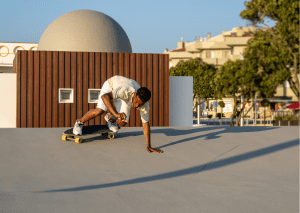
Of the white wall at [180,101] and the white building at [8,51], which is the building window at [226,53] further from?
the white wall at [180,101]

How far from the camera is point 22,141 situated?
802 centimetres

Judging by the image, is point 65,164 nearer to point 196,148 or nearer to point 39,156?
point 39,156

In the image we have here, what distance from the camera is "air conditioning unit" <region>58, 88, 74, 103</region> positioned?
1459 centimetres

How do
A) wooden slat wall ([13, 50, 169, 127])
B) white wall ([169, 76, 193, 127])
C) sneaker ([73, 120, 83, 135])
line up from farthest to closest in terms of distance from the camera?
white wall ([169, 76, 193, 127]), wooden slat wall ([13, 50, 169, 127]), sneaker ([73, 120, 83, 135])

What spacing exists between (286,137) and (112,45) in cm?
997

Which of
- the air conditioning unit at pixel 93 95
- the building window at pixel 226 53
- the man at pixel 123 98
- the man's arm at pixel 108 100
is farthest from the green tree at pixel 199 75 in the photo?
the building window at pixel 226 53

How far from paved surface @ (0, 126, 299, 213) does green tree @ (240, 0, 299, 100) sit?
1219cm

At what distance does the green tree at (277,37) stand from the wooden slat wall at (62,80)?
948cm

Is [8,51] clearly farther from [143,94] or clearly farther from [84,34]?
[143,94]

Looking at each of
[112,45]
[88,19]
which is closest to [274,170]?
[112,45]

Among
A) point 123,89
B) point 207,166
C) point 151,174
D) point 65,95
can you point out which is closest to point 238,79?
point 65,95

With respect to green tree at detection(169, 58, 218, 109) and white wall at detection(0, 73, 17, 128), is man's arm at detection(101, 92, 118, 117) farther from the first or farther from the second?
green tree at detection(169, 58, 218, 109)

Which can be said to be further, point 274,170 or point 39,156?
point 39,156

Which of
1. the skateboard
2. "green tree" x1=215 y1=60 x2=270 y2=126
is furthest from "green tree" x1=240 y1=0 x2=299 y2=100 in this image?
the skateboard
